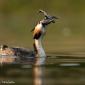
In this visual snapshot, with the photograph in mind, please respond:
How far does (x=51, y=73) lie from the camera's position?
1950 cm

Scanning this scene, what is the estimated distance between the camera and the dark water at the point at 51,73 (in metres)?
17.8

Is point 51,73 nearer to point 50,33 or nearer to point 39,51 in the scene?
point 39,51

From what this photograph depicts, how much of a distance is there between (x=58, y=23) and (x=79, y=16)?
2.88 m

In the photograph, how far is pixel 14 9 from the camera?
50156 mm

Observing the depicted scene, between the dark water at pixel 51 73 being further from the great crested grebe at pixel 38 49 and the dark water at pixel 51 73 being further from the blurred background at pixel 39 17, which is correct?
the blurred background at pixel 39 17

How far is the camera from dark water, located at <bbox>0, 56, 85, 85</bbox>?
17.8m

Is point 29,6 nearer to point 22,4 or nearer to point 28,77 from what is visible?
point 22,4

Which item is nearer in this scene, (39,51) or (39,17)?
(39,51)

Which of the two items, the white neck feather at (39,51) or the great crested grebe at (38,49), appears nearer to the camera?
the white neck feather at (39,51)

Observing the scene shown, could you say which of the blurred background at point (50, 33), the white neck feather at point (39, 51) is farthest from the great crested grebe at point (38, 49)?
the blurred background at point (50, 33)

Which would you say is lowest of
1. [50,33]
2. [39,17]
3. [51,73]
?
[51,73]

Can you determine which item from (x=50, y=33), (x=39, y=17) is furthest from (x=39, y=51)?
(x=39, y=17)

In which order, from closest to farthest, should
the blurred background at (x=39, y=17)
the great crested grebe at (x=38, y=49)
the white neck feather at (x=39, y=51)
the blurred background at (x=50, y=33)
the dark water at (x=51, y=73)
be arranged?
the dark water at (x=51, y=73)
the blurred background at (x=50, y=33)
the white neck feather at (x=39, y=51)
the great crested grebe at (x=38, y=49)
the blurred background at (x=39, y=17)

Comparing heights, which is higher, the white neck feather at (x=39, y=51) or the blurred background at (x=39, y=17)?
the blurred background at (x=39, y=17)
